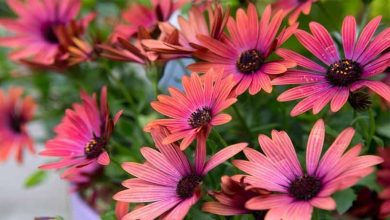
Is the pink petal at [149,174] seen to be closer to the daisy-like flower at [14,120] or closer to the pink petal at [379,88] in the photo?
the pink petal at [379,88]

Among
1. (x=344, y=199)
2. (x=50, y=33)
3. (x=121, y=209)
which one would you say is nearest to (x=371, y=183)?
(x=344, y=199)

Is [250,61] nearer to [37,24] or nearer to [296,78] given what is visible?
[296,78]

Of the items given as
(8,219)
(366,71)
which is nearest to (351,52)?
(366,71)

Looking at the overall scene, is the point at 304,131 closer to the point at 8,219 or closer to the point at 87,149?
the point at 87,149

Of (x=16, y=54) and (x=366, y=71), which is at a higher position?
(x=16, y=54)

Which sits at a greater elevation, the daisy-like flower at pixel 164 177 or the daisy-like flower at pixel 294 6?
the daisy-like flower at pixel 294 6

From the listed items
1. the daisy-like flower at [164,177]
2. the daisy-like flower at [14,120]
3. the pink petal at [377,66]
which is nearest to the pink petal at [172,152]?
the daisy-like flower at [164,177]
